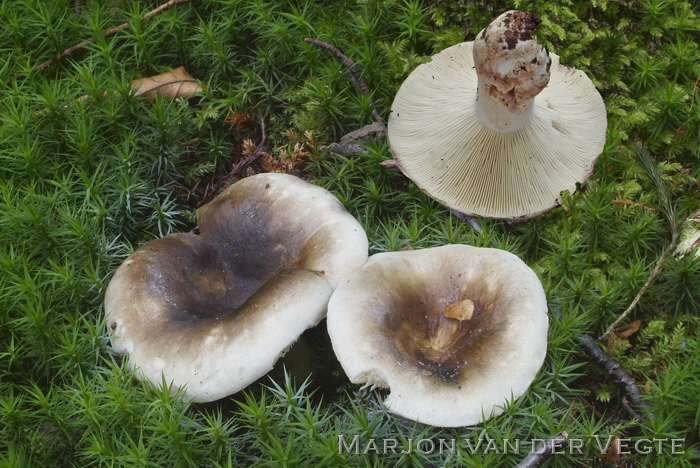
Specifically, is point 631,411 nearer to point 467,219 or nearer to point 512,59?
point 467,219

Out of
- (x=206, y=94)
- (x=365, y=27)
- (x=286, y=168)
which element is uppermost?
(x=365, y=27)

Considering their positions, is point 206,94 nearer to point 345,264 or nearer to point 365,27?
point 365,27

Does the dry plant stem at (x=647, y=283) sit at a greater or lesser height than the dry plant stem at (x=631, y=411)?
greater

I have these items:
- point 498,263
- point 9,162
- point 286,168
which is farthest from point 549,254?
point 9,162

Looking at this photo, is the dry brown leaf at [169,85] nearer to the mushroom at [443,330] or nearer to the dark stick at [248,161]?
the dark stick at [248,161]

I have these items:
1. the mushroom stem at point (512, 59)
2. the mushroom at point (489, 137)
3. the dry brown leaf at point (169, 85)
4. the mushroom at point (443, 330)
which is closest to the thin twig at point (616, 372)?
the mushroom at point (443, 330)

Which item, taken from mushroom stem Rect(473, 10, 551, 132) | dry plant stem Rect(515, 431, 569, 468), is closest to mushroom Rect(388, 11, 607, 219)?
mushroom stem Rect(473, 10, 551, 132)
